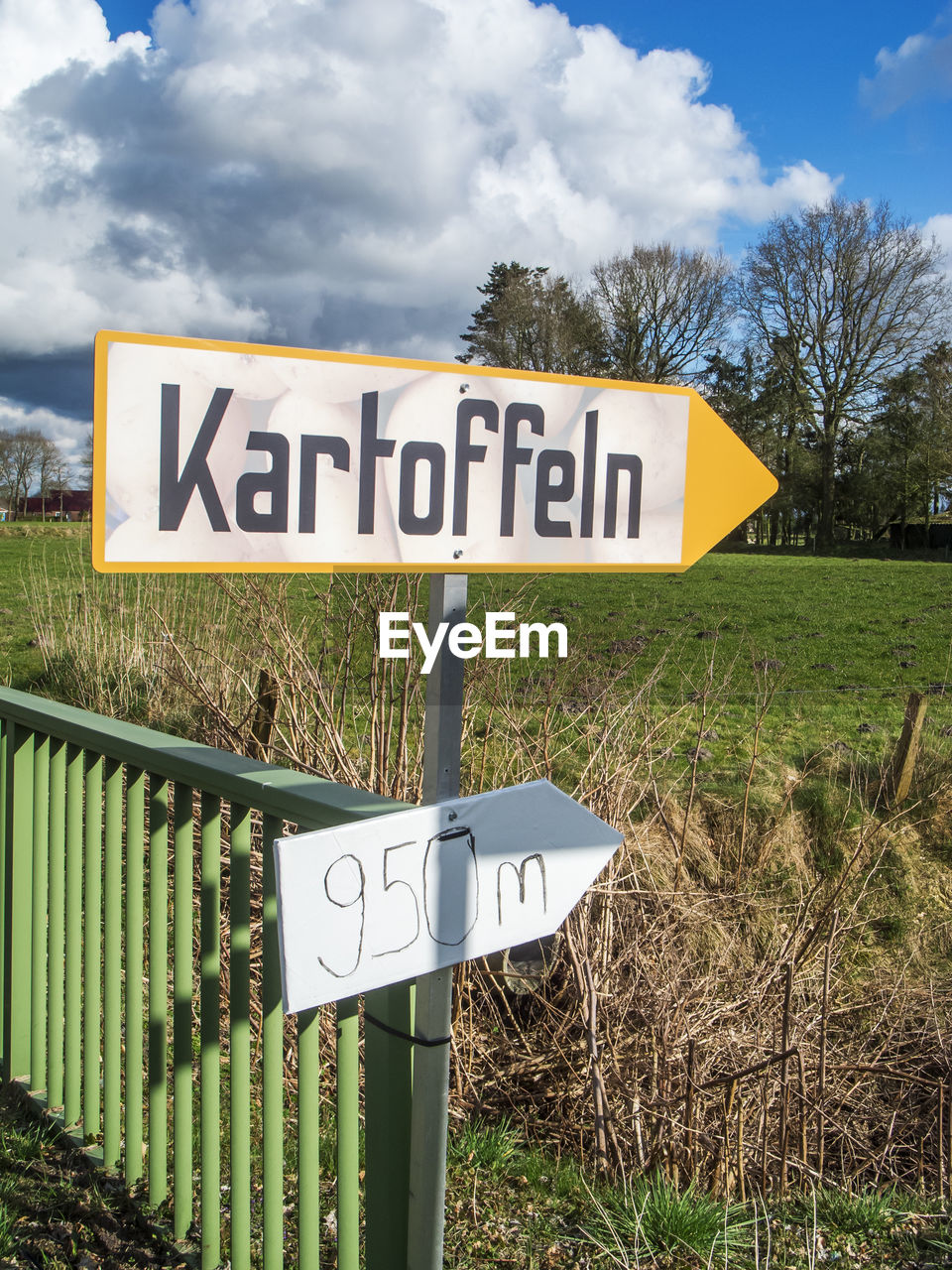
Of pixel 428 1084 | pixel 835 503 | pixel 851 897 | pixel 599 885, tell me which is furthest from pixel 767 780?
pixel 835 503

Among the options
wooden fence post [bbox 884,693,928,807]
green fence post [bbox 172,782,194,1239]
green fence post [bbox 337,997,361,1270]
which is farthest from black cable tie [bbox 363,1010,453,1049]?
wooden fence post [bbox 884,693,928,807]

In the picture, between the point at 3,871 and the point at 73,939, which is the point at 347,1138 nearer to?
the point at 73,939

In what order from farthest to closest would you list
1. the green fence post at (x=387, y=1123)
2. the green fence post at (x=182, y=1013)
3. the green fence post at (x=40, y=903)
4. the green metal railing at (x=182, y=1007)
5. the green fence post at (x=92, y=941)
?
the green fence post at (x=40, y=903) < the green fence post at (x=92, y=941) < the green fence post at (x=182, y=1013) < the green metal railing at (x=182, y=1007) < the green fence post at (x=387, y=1123)

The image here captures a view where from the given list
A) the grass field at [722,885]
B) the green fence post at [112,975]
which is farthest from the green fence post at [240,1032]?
the grass field at [722,885]

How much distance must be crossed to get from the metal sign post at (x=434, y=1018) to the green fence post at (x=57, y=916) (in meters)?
1.41

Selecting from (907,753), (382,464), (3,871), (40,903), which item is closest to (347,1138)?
(382,464)

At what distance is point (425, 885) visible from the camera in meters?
1.57

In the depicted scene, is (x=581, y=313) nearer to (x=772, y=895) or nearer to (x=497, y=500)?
(x=772, y=895)

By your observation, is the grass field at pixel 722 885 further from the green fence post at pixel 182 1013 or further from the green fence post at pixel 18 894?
the green fence post at pixel 18 894

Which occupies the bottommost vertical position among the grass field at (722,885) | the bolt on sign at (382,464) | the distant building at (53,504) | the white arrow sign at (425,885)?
the grass field at (722,885)

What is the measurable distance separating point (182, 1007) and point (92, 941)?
0.50 meters

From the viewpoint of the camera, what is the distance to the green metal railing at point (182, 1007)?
1.88 m

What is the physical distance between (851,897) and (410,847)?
569 centimetres

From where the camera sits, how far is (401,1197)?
182 centimetres
